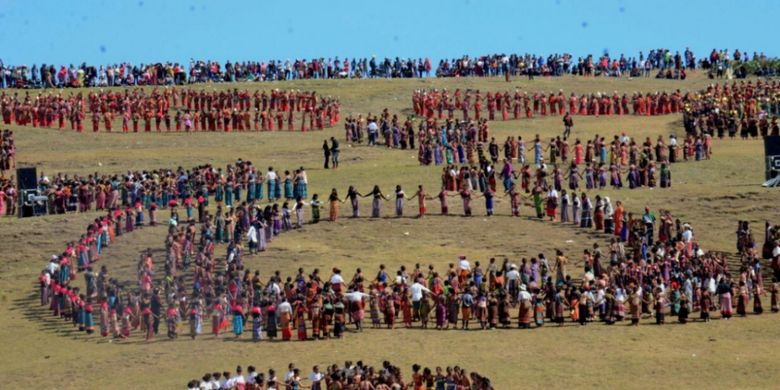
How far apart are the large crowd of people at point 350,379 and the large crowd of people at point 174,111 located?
113 feet

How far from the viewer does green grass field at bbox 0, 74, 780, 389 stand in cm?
3272

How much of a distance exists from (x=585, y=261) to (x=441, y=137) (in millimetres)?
17189

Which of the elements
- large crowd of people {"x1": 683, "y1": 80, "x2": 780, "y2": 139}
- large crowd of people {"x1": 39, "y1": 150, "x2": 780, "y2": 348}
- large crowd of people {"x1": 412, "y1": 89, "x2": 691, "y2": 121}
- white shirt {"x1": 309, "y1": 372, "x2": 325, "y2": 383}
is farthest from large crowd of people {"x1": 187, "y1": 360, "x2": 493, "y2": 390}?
large crowd of people {"x1": 412, "y1": 89, "x2": 691, "y2": 121}

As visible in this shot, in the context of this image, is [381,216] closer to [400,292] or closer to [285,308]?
[400,292]

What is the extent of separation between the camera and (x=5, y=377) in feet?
110

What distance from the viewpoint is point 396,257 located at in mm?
42531

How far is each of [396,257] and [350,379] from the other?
13.5 metres

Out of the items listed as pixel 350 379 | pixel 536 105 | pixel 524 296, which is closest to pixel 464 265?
pixel 524 296

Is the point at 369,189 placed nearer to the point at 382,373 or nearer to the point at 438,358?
the point at 438,358

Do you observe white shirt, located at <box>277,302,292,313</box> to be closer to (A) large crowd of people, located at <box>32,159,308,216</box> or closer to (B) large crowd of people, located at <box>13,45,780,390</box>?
(B) large crowd of people, located at <box>13,45,780,390</box>

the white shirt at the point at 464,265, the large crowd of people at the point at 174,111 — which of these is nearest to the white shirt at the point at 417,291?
the white shirt at the point at 464,265

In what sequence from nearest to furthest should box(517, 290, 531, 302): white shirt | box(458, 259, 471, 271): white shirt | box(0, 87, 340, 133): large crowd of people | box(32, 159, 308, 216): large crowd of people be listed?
1. box(517, 290, 531, 302): white shirt
2. box(458, 259, 471, 271): white shirt
3. box(32, 159, 308, 216): large crowd of people
4. box(0, 87, 340, 133): large crowd of people

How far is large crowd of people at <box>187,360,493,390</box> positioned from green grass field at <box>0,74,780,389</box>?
2.15m

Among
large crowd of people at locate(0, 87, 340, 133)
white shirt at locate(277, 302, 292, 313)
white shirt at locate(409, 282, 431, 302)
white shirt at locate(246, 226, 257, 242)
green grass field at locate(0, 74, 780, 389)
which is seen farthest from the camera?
large crowd of people at locate(0, 87, 340, 133)
